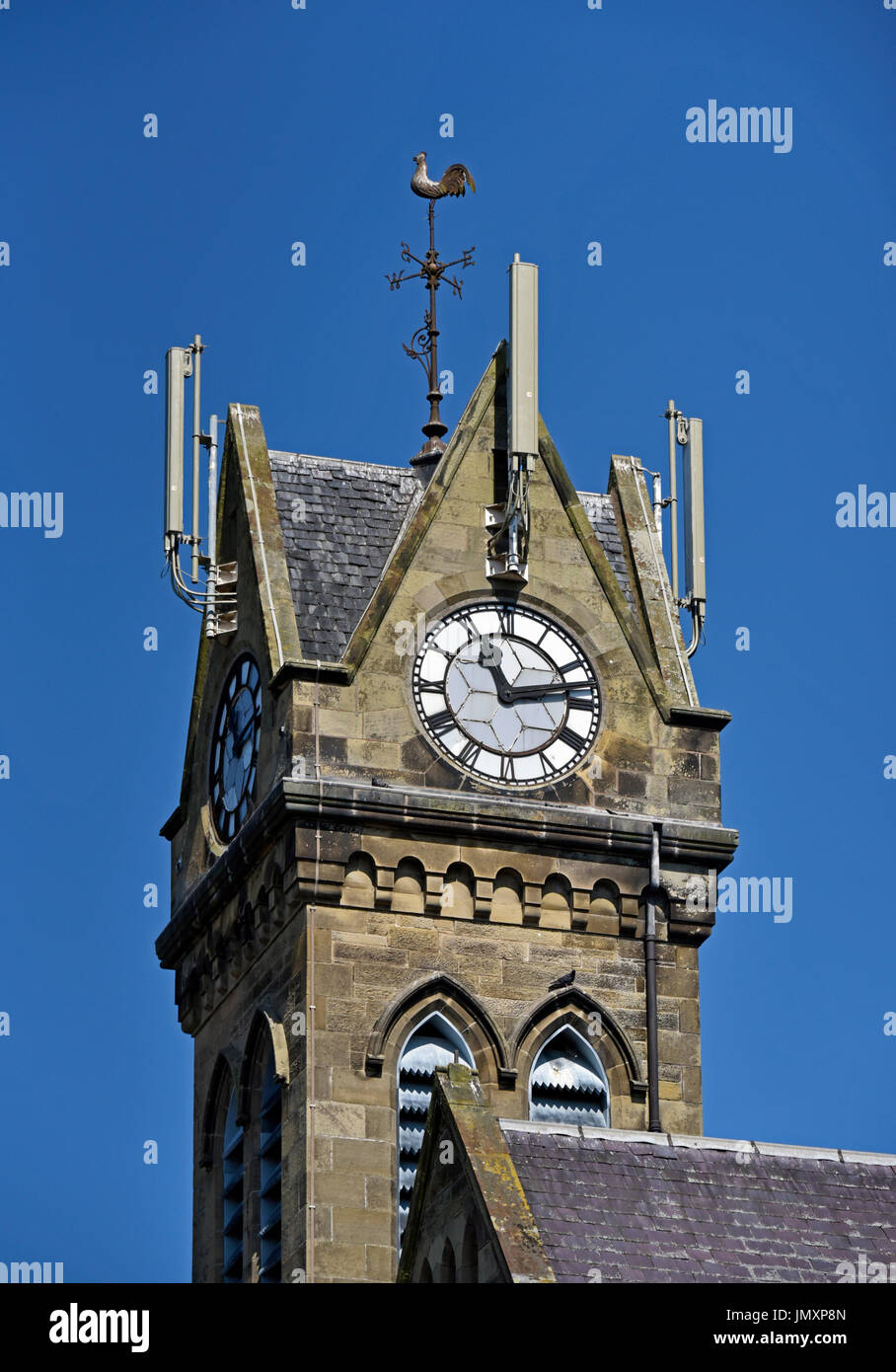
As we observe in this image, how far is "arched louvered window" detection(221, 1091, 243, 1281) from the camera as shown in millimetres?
55781

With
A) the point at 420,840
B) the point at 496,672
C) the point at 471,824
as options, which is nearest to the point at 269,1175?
the point at 420,840

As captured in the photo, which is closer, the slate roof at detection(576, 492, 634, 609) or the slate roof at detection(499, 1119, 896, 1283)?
the slate roof at detection(499, 1119, 896, 1283)

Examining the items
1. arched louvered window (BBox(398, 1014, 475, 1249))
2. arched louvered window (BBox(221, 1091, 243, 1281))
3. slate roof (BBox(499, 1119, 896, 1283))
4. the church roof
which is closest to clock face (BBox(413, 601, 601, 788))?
arched louvered window (BBox(398, 1014, 475, 1249))

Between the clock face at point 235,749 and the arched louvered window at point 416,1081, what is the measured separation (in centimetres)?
393

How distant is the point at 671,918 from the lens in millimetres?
55656

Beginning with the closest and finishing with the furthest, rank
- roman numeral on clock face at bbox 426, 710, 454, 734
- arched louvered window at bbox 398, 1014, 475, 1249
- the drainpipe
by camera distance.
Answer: arched louvered window at bbox 398, 1014, 475, 1249 < the drainpipe < roman numeral on clock face at bbox 426, 710, 454, 734

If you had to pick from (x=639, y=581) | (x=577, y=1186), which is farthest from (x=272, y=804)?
(x=577, y=1186)

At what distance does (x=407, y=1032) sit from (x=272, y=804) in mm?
3170

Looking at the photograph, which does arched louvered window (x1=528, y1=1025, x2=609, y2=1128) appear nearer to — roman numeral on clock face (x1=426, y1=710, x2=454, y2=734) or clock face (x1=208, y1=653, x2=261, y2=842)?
roman numeral on clock face (x1=426, y1=710, x2=454, y2=734)

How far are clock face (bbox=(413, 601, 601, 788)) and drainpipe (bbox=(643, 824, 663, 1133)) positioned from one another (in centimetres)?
155

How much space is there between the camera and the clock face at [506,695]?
181ft

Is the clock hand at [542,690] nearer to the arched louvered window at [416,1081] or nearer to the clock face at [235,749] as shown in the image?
the clock face at [235,749]

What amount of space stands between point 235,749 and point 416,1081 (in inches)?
225

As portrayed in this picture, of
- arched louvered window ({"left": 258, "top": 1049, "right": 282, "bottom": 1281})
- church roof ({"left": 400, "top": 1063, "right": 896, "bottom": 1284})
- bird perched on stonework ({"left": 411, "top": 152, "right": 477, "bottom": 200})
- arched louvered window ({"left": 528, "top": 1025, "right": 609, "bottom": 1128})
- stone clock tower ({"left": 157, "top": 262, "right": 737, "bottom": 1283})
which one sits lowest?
church roof ({"left": 400, "top": 1063, "right": 896, "bottom": 1284})
